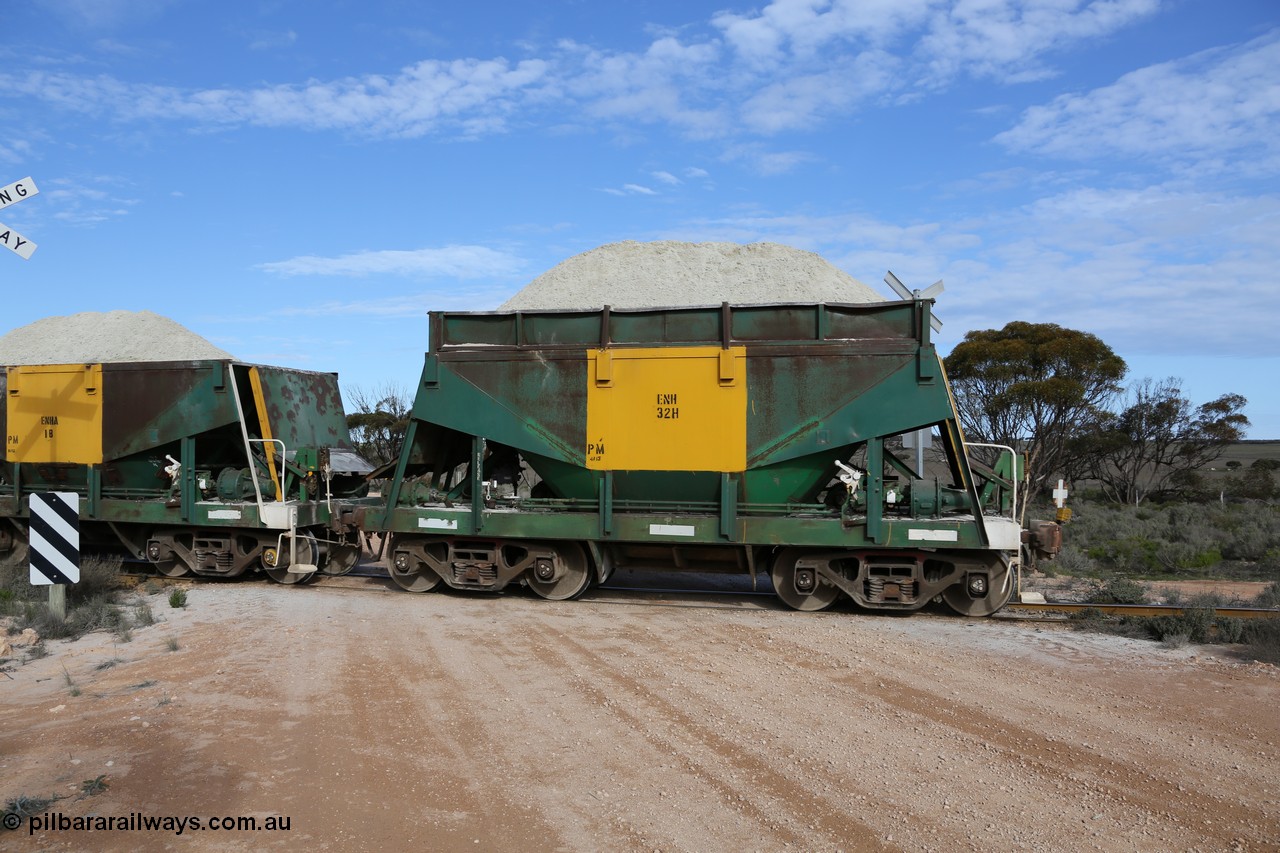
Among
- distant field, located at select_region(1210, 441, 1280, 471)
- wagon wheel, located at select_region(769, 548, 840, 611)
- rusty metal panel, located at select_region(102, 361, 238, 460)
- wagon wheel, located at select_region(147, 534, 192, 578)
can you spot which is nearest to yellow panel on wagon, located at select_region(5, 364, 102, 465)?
rusty metal panel, located at select_region(102, 361, 238, 460)

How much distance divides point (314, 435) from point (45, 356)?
213 ft

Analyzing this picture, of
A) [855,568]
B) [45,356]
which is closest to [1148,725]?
[855,568]

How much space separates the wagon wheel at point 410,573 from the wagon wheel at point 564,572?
4.94ft

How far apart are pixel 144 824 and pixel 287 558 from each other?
26.1ft

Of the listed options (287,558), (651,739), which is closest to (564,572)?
(287,558)

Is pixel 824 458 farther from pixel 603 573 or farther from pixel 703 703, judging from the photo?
pixel 703 703

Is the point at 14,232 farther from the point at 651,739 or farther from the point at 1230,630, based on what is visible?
the point at 1230,630

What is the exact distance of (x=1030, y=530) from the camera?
31.8ft

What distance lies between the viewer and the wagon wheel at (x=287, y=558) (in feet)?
38.0

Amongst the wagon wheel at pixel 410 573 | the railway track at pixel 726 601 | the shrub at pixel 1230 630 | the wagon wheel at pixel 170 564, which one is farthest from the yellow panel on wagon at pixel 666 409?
the wagon wheel at pixel 170 564

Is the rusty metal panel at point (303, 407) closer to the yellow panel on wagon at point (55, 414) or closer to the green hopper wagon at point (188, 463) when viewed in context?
the green hopper wagon at point (188, 463)

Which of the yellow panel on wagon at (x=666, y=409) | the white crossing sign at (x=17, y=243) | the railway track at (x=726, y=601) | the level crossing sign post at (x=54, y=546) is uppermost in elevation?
the white crossing sign at (x=17, y=243)

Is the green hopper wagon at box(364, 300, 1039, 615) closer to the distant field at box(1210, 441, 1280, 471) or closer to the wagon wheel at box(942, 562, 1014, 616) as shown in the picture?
the wagon wheel at box(942, 562, 1014, 616)

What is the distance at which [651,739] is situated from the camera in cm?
538
